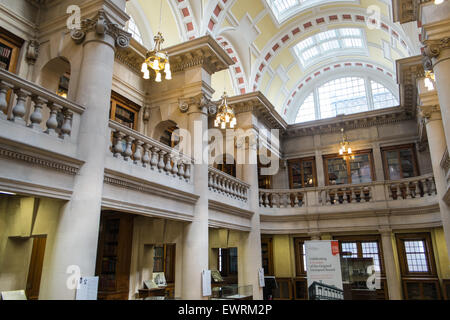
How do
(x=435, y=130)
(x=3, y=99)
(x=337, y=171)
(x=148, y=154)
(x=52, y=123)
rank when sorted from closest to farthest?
(x=3, y=99) < (x=52, y=123) < (x=148, y=154) < (x=435, y=130) < (x=337, y=171)

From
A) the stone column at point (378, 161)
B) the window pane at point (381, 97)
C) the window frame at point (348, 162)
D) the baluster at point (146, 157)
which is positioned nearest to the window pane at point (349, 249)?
the window frame at point (348, 162)

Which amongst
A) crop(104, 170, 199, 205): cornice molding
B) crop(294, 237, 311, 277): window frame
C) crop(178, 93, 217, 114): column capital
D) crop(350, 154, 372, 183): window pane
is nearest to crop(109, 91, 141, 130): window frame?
→ crop(178, 93, 217, 114): column capital

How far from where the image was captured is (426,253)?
13.9 m

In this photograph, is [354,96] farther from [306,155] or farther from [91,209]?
[91,209]

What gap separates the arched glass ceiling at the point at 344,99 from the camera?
17.1 m

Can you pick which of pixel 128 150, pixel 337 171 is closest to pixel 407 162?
pixel 337 171

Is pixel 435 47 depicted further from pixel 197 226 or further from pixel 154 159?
pixel 197 226

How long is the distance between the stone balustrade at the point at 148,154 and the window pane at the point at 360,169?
9.86 metres

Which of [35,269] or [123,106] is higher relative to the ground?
[123,106]

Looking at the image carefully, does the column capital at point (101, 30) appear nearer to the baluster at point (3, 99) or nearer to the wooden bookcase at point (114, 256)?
the baluster at point (3, 99)

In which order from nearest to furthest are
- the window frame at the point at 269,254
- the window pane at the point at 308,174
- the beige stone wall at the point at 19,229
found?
the beige stone wall at the point at 19,229
the window frame at the point at 269,254
the window pane at the point at 308,174

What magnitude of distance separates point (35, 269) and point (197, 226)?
13.4 feet

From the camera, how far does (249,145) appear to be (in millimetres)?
13445
